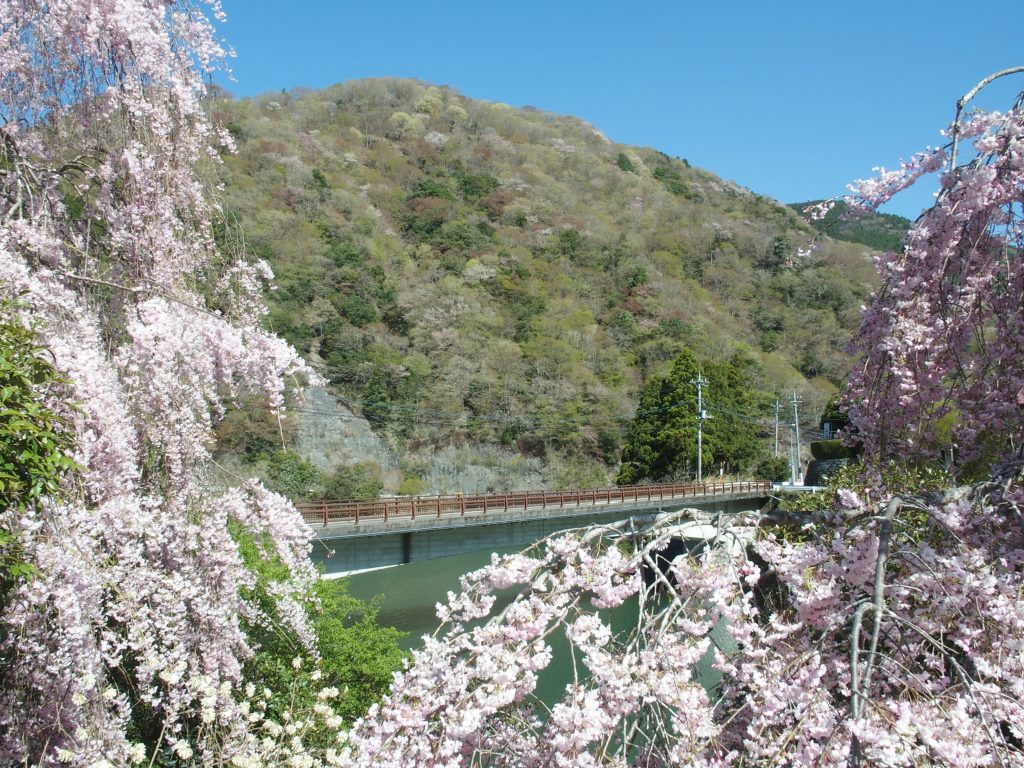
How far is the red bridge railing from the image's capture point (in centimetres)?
1762

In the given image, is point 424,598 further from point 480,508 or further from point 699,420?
point 699,420

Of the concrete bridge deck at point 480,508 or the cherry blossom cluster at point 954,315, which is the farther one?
the concrete bridge deck at point 480,508

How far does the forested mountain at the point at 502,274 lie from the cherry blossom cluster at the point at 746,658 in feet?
76.6

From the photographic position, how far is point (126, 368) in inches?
176

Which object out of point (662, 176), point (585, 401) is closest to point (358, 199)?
point (585, 401)

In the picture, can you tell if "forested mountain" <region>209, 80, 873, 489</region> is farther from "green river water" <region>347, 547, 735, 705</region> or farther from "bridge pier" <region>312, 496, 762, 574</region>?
"bridge pier" <region>312, 496, 762, 574</region>

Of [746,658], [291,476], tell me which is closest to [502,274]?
[291,476]

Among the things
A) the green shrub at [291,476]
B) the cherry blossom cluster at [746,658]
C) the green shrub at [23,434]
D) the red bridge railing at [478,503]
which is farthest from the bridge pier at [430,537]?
the cherry blossom cluster at [746,658]

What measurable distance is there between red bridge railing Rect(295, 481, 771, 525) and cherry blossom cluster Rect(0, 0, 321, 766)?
10.5m

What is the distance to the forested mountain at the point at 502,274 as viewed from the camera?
120ft

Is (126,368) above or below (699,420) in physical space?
above

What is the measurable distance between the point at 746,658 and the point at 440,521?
1656cm

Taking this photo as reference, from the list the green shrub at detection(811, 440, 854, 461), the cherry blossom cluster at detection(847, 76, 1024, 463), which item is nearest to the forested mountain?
the green shrub at detection(811, 440, 854, 461)

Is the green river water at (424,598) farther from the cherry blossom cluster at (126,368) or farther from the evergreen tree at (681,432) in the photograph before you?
the evergreen tree at (681,432)
